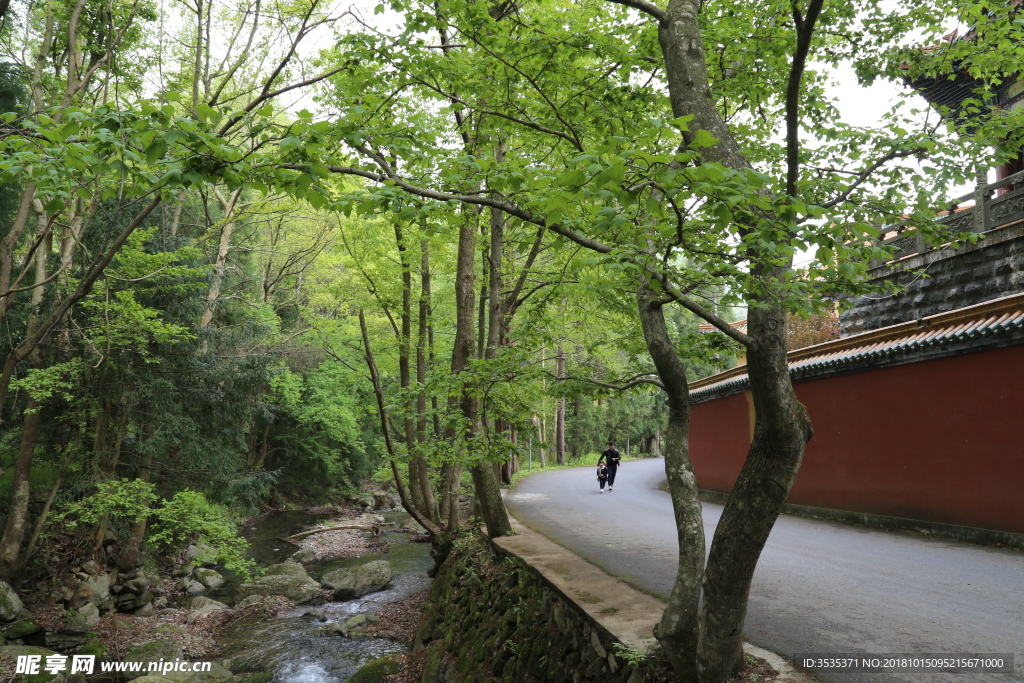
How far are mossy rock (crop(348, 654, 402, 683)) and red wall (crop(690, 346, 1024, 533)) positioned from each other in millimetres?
8095

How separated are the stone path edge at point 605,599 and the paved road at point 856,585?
10.9 inches

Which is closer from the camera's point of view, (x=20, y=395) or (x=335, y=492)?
(x=20, y=395)

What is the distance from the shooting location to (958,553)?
7797 millimetres

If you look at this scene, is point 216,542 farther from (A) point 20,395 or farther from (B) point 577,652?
(B) point 577,652

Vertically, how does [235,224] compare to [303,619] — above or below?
above

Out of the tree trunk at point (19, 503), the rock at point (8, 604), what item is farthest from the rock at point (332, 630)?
the tree trunk at point (19, 503)

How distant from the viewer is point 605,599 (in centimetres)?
Result: 548

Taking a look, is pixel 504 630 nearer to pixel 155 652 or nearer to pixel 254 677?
pixel 254 677

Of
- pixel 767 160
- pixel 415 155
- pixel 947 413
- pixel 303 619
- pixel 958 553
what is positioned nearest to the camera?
pixel 415 155

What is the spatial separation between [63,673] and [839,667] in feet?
31.9

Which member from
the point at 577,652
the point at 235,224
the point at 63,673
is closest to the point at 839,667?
the point at 577,652

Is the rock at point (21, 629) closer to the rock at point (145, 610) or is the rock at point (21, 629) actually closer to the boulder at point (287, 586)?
the rock at point (145, 610)

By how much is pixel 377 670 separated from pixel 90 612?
5.60 m

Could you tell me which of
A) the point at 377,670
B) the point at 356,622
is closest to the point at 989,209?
the point at 377,670
